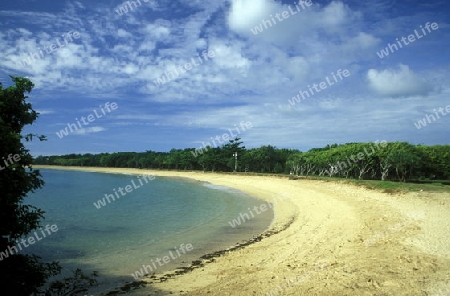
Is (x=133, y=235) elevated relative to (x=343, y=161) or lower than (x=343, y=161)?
elevated

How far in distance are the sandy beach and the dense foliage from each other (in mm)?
24637

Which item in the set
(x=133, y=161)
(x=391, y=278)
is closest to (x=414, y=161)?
(x=391, y=278)

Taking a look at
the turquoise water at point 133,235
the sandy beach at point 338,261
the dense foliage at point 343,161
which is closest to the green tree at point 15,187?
the sandy beach at point 338,261

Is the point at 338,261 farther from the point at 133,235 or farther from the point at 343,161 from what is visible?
the point at 343,161

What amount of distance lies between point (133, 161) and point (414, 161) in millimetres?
123475

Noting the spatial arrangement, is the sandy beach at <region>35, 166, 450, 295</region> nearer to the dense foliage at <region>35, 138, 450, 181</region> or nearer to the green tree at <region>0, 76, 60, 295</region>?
the green tree at <region>0, 76, 60, 295</region>

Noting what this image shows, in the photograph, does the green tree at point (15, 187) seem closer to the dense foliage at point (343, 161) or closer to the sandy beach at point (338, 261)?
the sandy beach at point (338, 261)

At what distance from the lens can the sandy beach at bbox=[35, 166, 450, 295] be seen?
880cm

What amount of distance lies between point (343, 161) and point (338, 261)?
41.6m

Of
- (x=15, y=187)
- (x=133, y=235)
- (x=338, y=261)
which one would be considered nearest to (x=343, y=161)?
(x=133, y=235)

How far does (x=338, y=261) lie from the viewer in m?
10.9

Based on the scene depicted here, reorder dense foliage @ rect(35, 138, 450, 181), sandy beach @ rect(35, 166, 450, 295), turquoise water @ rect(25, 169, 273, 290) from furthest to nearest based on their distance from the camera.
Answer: dense foliage @ rect(35, 138, 450, 181) → turquoise water @ rect(25, 169, 273, 290) → sandy beach @ rect(35, 166, 450, 295)

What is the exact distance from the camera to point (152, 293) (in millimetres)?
9344

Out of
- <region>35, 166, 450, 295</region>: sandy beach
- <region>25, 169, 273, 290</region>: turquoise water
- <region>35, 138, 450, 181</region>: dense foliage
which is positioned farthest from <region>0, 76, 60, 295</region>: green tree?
<region>35, 138, 450, 181</region>: dense foliage
